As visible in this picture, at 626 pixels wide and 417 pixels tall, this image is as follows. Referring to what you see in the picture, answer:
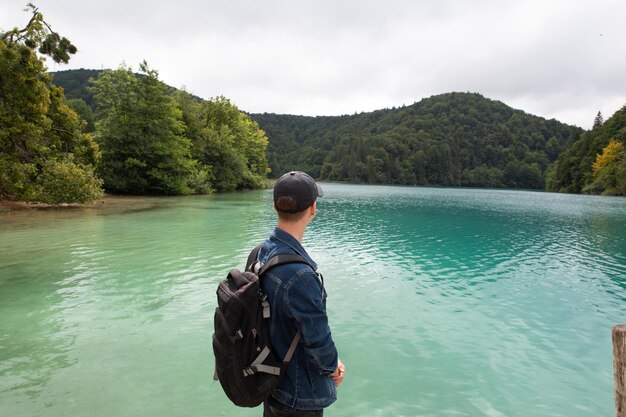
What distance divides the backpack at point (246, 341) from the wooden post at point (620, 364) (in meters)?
2.20

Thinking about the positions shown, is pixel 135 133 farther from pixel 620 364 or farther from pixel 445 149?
pixel 445 149

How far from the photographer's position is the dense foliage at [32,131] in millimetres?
21359

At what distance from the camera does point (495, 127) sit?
174125mm

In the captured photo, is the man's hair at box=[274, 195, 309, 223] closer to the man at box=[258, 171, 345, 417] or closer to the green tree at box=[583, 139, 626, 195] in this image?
the man at box=[258, 171, 345, 417]

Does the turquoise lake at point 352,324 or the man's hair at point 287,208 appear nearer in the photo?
the man's hair at point 287,208

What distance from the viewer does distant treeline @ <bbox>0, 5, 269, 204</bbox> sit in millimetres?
21828

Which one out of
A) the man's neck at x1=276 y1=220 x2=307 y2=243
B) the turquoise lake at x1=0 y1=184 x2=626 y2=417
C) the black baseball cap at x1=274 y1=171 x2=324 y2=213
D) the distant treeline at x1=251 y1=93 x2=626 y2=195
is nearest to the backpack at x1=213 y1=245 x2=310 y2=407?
the man's neck at x1=276 y1=220 x2=307 y2=243

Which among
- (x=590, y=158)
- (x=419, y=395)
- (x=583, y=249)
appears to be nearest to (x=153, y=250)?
(x=419, y=395)

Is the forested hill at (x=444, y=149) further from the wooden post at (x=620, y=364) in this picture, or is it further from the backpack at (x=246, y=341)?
the backpack at (x=246, y=341)

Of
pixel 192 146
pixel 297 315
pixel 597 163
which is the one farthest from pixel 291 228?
pixel 597 163

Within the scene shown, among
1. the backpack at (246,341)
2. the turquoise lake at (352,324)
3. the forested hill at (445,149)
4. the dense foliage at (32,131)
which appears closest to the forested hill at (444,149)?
the forested hill at (445,149)

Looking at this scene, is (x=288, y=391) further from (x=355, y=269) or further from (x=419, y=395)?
(x=355, y=269)

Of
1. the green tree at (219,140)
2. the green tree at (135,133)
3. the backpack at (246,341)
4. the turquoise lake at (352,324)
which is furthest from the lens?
the green tree at (219,140)

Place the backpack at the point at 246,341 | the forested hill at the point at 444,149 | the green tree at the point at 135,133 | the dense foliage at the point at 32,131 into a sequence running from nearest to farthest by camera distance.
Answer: the backpack at the point at 246,341 < the dense foliage at the point at 32,131 < the green tree at the point at 135,133 < the forested hill at the point at 444,149
